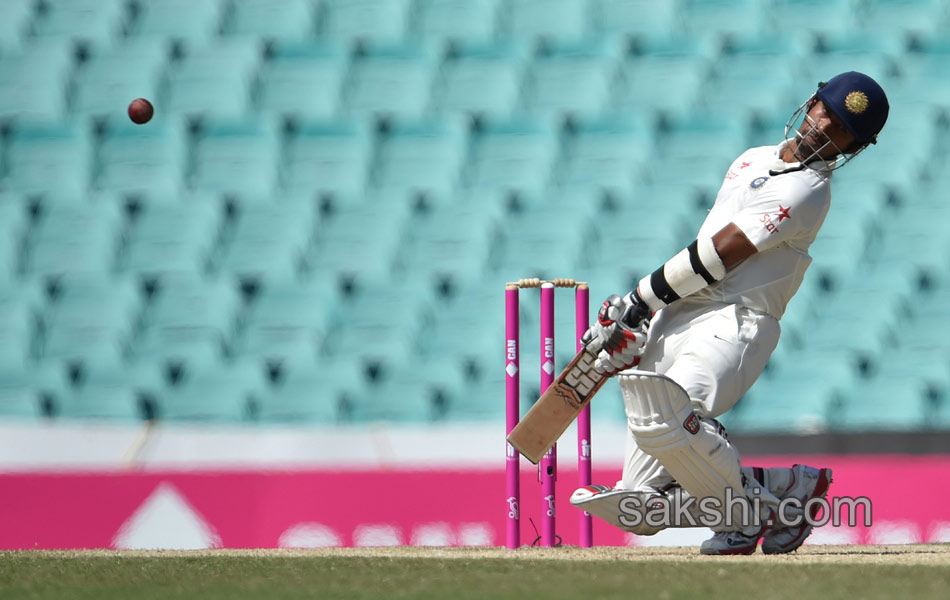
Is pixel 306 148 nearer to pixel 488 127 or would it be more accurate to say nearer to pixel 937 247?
pixel 488 127

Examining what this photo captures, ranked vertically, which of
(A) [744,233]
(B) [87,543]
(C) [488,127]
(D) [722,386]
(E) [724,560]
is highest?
(C) [488,127]

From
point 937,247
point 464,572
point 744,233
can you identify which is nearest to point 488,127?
point 937,247

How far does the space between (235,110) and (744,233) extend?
6.35 metres

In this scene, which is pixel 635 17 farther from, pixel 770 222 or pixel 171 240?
pixel 770 222

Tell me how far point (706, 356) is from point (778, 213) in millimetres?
444

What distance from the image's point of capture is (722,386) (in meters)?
3.58

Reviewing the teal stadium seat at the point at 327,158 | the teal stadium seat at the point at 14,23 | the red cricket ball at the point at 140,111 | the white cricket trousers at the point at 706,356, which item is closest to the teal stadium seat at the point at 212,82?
the teal stadium seat at the point at 327,158

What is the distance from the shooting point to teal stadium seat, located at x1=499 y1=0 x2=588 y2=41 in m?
9.84

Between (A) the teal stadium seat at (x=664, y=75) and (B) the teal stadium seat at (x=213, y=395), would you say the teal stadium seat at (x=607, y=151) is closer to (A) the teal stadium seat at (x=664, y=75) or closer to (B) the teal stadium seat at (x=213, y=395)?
(A) the teal stadium seat at (x=664, y=75)

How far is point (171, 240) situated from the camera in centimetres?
855

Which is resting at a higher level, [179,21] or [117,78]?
[179,21]

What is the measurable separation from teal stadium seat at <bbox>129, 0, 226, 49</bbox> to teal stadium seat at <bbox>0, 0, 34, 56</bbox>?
2.61ft

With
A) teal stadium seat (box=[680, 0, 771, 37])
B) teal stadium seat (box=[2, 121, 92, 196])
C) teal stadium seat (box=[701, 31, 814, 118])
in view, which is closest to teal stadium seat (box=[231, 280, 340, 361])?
teal stadium seat (box=[2, 121, 92, 196])

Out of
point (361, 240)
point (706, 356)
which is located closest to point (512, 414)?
point (706, 356)
